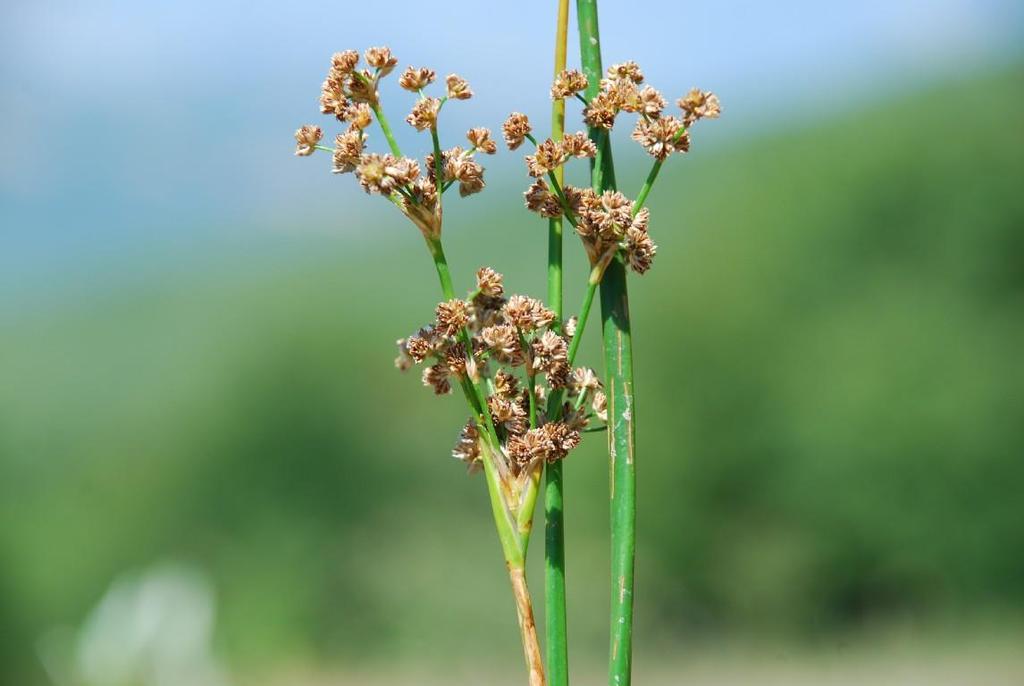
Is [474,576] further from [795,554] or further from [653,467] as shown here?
[795,554]

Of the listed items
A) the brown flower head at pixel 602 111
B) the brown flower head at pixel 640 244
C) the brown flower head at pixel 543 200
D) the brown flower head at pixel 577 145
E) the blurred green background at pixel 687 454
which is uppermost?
the brown flower head at pixel 602 111

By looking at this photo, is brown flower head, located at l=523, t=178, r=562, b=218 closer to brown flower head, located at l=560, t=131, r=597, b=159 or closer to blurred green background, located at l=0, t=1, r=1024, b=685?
brown flower head, located at l=560, t=131, r=597, b=159

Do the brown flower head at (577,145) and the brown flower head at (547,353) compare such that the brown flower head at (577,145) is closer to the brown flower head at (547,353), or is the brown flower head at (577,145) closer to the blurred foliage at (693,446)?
the brown flower head at (547,353)

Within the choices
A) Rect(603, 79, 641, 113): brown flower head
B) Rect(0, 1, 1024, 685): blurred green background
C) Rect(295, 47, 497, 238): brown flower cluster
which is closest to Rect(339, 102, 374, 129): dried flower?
Rect(295, 47, 497, 238): brown flower cluster

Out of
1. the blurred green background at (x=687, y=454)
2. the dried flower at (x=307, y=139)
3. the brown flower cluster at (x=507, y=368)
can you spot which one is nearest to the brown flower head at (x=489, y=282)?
the brown flower cluster at (x=507, y=368)

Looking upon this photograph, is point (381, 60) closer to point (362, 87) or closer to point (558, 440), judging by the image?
point (362, 87)

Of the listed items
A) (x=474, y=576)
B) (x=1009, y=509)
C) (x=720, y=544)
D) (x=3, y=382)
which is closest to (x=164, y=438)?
(x=3, y=382)

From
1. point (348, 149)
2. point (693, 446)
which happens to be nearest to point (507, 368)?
point (348, 149)

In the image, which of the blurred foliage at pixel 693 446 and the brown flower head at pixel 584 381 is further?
the blurred foliage at pixel 693 446
